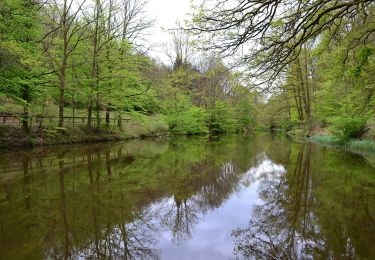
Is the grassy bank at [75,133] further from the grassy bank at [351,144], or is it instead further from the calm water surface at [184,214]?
the grassy bank at [351,144]

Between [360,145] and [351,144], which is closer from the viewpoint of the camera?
[360,145]

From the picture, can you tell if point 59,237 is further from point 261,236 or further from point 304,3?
point 304,3

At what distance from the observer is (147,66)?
84.4 ft

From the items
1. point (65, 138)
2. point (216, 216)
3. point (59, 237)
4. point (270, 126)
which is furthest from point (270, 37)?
point (270, 126)

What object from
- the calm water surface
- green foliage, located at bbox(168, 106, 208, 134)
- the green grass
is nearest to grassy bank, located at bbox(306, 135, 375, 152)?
the green grass

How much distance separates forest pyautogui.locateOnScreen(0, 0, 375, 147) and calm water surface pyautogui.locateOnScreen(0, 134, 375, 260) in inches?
106

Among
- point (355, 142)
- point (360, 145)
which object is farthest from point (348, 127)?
point (360, 145)

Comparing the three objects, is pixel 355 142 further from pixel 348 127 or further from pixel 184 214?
pixel 184 214

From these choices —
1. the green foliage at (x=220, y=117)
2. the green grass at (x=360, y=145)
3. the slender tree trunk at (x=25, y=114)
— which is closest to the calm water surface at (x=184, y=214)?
the green grass at (x=360, y=145)

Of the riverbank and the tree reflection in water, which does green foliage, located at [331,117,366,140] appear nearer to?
the riverbank

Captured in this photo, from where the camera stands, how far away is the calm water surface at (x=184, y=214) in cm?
410

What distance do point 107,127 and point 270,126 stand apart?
5063 cm

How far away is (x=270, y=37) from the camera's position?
6.85 m

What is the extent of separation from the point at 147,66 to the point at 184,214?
2112 cm
